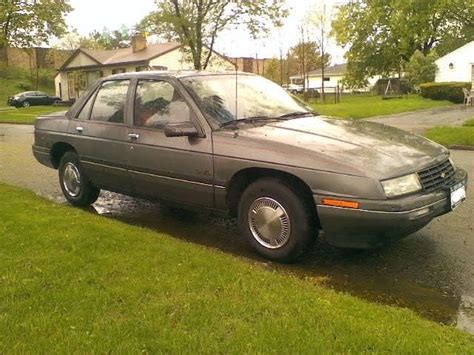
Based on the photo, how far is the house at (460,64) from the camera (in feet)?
129

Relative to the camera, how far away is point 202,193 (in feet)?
16.8

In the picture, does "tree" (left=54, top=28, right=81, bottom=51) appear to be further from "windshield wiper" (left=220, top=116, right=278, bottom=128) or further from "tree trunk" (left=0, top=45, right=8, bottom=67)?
"windshield wiper" (left=220, top=116, right=278, bottom=128)

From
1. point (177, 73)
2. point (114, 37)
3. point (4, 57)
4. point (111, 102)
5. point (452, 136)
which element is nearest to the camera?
point (177, 73)

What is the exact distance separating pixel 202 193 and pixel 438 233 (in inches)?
93.6

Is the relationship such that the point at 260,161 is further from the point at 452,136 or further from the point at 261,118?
the point at 452,136

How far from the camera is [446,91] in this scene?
1289 inches

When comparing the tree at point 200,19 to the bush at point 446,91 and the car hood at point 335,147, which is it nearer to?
the bush at point 446,91

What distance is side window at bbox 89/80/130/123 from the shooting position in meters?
6.01

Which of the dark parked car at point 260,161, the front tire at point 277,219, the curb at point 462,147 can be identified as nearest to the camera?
the dark parked car at point 260,161

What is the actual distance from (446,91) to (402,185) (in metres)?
31.3

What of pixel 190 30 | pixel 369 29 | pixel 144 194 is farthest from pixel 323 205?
pixel 369 29

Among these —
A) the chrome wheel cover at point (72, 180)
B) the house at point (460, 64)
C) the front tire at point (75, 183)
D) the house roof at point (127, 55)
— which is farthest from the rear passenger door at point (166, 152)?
the house roof at point (127, 55)

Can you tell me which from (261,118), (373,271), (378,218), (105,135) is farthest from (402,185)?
(105,135)

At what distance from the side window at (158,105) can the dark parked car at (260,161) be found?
0.04 ft
